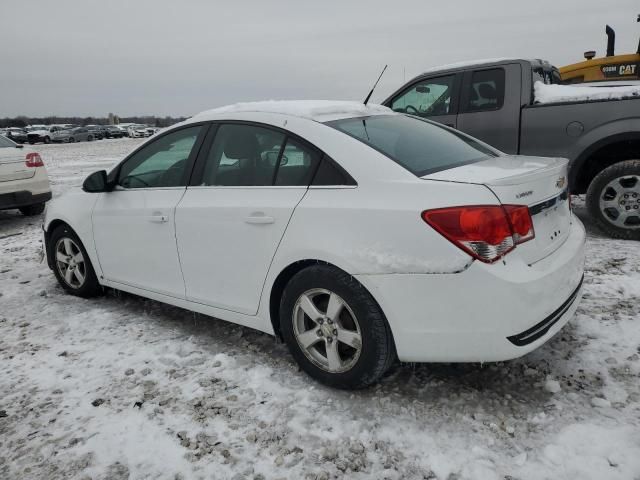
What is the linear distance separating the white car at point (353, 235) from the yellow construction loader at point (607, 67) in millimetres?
8806

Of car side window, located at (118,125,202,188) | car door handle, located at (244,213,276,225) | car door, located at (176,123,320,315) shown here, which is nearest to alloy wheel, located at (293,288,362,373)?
car door, located at (176,123,320,315)

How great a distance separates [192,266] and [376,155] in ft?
4.68

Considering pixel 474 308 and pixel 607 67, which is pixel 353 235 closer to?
pixel 474 308

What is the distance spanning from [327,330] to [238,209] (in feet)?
2.87

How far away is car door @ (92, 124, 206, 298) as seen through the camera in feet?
11.0

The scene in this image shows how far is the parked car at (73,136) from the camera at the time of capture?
43.0m

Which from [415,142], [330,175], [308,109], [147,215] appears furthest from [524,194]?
[147,215]

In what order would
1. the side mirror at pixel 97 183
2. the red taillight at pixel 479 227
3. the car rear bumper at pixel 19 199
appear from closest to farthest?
the red taillight at pixel 479 227 → the side mirror at pixel 97 183 → the car rear bumper at pixel 19 199

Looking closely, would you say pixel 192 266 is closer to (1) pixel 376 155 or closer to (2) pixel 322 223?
(2) pixel 322 223

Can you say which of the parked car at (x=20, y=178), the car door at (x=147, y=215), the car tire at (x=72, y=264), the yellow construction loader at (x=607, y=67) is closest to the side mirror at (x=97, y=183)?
the car door at (x=147, y=215)

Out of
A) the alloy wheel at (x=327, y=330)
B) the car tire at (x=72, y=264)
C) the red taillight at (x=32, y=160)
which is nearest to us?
the alloy wheel at (x=327, y=330)

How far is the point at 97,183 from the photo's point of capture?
12.3 ft

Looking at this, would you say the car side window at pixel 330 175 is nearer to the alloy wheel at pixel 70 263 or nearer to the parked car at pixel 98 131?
the alloy wheel at pixel 70 263

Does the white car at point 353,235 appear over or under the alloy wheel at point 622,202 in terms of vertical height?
over
